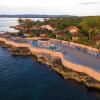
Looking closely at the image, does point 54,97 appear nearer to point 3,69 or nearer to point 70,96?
point 70,96

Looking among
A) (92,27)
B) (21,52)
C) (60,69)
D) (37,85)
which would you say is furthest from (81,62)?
(92,27)

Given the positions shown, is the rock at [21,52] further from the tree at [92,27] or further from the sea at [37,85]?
the tree at [92,27]

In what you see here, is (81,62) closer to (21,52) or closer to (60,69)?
(60,69)

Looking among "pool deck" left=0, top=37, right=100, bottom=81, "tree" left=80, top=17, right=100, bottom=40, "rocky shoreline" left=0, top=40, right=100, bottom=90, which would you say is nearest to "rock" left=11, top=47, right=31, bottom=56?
"rocky shoreline" left=0, top=40, right=100, bottom=90

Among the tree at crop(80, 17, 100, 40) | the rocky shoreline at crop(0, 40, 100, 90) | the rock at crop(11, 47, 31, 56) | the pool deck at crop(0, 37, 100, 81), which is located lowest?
the rock at crop(11, 47, 31, 56)

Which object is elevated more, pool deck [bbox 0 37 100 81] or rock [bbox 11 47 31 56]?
pool deck [bbox 0 37 100 81]

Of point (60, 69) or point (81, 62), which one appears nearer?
point (60, 69)

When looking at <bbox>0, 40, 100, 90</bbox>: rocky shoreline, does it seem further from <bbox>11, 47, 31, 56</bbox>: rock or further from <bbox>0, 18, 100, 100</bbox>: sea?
<bbox>0, 18, 100, 100</bbox>: sea

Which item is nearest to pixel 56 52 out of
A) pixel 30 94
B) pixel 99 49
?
pixel 99 49
